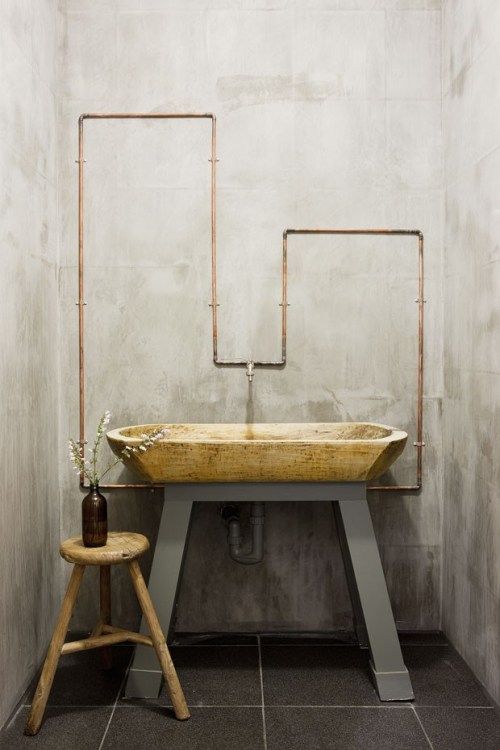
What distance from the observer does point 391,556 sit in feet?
9.62

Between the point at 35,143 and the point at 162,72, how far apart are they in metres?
0.64

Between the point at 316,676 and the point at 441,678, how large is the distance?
447 millimetres

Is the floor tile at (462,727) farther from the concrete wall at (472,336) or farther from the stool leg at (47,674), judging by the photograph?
the stool leg at (47,674)

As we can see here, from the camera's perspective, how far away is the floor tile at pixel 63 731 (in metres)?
2.08

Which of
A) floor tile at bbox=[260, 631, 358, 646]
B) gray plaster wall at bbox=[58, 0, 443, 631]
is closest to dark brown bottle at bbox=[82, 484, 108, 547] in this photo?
gray plaster wall at bbox=[58, 0, 443, 631]

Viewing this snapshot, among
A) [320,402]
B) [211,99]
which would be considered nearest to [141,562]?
[320,402]

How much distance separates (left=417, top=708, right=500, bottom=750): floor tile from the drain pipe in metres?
0.84

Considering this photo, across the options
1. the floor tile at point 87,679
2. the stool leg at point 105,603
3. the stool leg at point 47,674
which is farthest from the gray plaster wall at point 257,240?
the stool leg at point 47,674

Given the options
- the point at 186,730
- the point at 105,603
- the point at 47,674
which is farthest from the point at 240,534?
the point at 47,674

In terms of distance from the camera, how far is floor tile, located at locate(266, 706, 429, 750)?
2074 mm

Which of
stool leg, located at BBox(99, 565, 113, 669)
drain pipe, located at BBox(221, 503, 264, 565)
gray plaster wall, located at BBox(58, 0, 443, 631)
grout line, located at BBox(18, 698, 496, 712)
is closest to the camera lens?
grout line, located at BBox(18, 698, 496, 712)

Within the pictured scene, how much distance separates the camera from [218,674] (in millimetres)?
2537

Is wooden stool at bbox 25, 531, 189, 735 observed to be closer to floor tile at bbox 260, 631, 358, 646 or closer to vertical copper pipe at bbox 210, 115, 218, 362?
floor tile at bbox 260, 631, 358, 646

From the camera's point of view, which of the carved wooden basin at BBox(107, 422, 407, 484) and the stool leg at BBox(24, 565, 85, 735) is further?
the carved wooden basin at BBox(107, 422, 407, 484)
